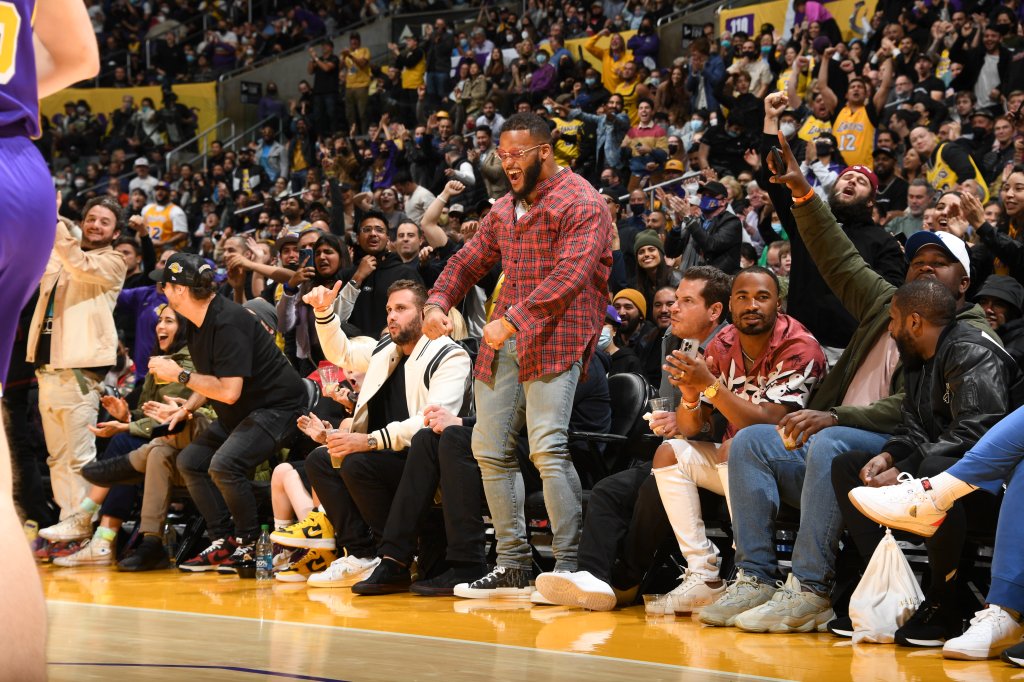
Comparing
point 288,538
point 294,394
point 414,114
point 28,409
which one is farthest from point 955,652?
point 414,114

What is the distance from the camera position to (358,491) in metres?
6.32

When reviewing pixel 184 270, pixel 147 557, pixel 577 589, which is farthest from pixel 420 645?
pixel 147 557

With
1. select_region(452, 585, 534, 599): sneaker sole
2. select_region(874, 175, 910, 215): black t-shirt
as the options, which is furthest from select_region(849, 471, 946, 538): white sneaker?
select_region(874, 175, 910, 215): black t-shirt

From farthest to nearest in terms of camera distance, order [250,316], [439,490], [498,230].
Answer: [250,316] → [439,490] → [498,230]

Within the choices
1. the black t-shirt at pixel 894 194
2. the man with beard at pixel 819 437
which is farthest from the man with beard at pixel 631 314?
the black t-shirt at pixel 894 194

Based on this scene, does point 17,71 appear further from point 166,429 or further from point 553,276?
point 166,429

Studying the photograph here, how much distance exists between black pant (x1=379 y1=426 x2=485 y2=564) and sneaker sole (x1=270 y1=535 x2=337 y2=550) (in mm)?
652

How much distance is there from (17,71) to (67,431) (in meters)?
6.35

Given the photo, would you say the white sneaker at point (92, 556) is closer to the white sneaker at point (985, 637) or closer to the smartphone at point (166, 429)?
the smartphone at point (166, 429)

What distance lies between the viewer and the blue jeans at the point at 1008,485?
13.6ft

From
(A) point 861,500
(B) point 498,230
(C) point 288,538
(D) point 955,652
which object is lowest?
(C) point 288,538

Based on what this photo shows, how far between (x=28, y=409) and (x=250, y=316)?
2750 mm

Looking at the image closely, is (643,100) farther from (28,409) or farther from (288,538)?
(288,538)

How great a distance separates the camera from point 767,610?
15.5 ft
